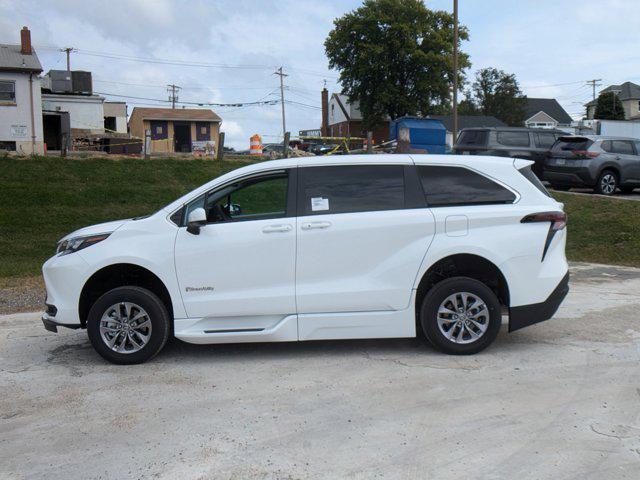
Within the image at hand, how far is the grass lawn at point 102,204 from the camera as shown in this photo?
12.0 meters

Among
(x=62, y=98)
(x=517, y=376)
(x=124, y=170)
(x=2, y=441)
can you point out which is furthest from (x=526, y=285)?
(x=62, y=98)

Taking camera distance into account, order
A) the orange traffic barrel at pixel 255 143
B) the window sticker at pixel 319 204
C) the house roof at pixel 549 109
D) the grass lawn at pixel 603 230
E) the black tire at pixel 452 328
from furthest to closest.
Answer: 1. the house roof at pixel 549 109
2. the orange traffic barrel at pixel 255 143
3. the grass lawn at pixel 603 230
4. the window sticker at pixel 319 204
5. the black tire at pixel 452 328

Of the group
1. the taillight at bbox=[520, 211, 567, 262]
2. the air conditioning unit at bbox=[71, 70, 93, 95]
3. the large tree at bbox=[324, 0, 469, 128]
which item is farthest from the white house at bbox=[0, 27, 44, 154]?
the large tree at bbox=[324, 0, 469, 128]

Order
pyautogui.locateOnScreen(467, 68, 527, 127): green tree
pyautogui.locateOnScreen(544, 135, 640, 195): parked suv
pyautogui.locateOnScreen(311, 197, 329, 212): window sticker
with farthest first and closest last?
1. pyautogui.locateOnScreen(467, 68, 527, 127): green tree
2. pyautogui.locateOnScreen(544, 135, 640, 195): parked suv
3. pyautogui.locateOnScreen(311, 197, 329, 212): window sticker

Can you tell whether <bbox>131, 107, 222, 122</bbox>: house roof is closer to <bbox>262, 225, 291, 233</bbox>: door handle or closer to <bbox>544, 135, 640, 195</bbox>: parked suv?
<bbox>544, 135, 640, 195</bbox>: parked suv

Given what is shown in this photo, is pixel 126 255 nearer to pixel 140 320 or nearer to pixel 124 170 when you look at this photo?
pixel 140 320

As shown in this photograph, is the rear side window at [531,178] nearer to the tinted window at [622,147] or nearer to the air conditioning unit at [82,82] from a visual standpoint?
the tinted window at [622,147]

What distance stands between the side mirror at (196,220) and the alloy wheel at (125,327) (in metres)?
0.86

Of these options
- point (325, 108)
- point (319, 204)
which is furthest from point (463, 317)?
point (325, 108)

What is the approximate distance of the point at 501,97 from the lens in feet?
225

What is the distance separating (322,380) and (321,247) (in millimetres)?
1194

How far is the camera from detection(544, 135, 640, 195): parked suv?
16.7m

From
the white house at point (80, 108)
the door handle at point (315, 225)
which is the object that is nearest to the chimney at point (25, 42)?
the white house at point (80, 108)

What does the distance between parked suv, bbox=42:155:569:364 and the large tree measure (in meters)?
53.3
